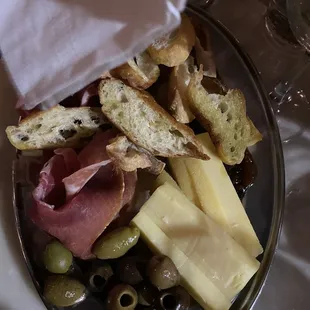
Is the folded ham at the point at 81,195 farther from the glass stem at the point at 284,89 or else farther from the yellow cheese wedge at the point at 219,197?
the glass stem at the point at 284,89

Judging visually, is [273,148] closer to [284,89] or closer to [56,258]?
[284,89]

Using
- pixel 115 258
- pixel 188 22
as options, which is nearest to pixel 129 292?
pixel 115 258

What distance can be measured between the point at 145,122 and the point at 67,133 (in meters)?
0.11

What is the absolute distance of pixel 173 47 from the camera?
0.77 metres

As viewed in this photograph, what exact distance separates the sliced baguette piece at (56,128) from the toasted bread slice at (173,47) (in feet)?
0.33

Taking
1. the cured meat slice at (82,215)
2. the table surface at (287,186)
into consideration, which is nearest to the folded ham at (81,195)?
the cured meat slice at (82,215)

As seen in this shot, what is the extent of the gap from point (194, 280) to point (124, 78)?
0.27 m

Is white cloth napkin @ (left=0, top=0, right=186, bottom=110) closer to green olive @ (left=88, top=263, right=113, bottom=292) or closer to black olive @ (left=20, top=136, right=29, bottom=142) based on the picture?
black olive @ (left=20, top=136, right=29, bottom=142)

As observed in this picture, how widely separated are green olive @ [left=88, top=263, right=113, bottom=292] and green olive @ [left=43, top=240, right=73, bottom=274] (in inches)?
1.3

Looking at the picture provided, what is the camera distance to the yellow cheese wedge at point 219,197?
81 centimetres

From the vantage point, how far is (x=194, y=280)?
79 centimetres

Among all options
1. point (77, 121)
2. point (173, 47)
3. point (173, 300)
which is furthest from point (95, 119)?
point (173, 300)

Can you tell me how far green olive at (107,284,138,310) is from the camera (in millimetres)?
759

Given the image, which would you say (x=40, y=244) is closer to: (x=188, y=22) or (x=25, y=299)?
(x=25, y=299)
